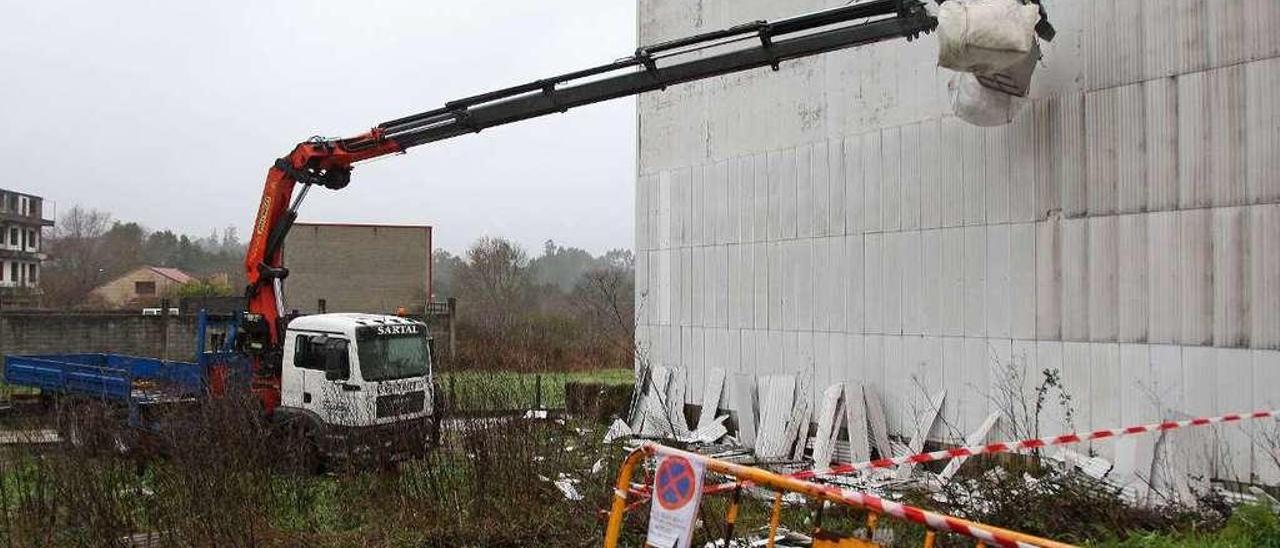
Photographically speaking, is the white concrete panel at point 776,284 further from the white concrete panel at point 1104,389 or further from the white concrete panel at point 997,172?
the white concrete panel at point 1104,389

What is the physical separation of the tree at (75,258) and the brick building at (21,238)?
130cm

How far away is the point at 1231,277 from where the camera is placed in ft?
26.2

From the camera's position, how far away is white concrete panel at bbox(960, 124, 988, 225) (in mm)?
10086

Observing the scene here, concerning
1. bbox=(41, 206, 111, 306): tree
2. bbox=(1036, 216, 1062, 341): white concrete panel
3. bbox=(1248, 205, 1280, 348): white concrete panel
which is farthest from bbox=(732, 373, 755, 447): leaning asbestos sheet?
bbox=(41, 206, 111, 306): tree

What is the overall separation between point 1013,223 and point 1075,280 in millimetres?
935

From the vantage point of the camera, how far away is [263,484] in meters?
A: 7.84

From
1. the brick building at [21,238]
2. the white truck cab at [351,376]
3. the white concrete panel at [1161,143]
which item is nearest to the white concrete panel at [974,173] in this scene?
the white concrete panel at [1161,143]

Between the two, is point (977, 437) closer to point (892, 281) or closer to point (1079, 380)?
point (1079, 380)

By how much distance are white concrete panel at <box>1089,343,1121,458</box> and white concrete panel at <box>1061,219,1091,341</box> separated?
0.24 metres

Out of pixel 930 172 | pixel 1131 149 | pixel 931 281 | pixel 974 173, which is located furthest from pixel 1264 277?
pixel 930 172

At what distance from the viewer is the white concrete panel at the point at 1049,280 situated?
30.7ft

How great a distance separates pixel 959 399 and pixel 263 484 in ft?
24.7

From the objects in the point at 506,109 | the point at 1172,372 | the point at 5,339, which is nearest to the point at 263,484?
the point at 506,109

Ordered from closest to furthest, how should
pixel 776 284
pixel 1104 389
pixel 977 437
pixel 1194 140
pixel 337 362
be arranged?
pixel 1194 140, pixel 1104 389, pixel 977 437, pixel 337 362, pixel 776 284
